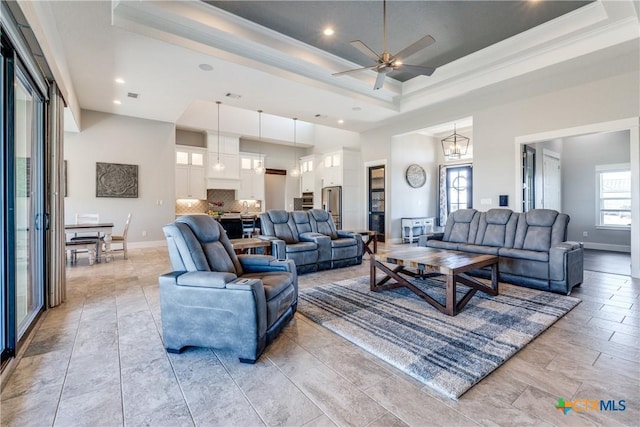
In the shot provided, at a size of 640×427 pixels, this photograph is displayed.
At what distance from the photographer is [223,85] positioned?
5.18 meters

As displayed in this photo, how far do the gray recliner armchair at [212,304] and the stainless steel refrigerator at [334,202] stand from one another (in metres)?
6.41

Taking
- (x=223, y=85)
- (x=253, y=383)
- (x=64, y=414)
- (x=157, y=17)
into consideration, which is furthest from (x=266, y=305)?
(x=223, y=85)

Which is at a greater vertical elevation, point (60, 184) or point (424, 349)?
point (60, 184)

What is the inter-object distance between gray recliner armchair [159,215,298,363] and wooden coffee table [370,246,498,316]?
1436 millimetres

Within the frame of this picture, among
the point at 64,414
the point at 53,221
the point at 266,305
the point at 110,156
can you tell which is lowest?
the point at 64,414

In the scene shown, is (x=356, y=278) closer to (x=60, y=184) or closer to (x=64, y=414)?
(x=64, y=414)

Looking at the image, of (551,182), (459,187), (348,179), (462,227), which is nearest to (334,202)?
(348,179)

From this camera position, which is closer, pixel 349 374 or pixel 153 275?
pixel 349 374

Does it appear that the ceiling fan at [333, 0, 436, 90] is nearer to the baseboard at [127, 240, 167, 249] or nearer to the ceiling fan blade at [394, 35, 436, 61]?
the ceiling fan blade at [394, 35, 436, 61]

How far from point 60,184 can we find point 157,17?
2240 mm

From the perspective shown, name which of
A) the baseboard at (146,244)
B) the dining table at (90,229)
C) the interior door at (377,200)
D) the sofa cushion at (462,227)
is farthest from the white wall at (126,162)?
the sofa cushion at (462,227)

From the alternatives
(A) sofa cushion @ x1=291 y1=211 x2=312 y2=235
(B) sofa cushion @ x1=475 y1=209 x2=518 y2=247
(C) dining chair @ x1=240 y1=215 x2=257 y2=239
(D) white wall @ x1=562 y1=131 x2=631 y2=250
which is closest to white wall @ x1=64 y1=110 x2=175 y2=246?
(C) dining chair @ x1=240 y1=215 x2=257 y2=239

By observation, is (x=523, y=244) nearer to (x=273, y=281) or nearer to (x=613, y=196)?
(x=273, y=281)

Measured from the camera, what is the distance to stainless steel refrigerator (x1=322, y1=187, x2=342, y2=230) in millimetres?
8914
